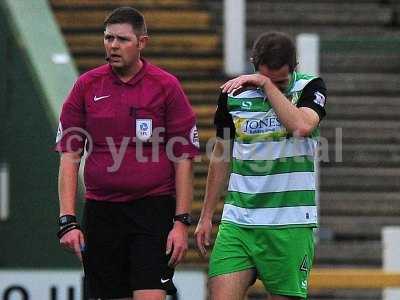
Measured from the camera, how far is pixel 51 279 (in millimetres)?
10500

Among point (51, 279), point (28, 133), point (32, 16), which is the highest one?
point (32, 16)

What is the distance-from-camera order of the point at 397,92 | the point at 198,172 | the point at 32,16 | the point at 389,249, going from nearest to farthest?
the point at 389,249 → the point at 32,16 → the point at 198,172 → the point at 397,92

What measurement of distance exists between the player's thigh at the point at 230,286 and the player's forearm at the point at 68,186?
838mm

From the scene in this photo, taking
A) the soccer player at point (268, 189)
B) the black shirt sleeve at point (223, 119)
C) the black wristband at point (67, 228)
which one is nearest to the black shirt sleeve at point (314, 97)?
the soccer player at point (268, 189)

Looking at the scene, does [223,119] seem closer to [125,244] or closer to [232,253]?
[232,253]

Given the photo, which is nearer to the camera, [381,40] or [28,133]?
[28,133]

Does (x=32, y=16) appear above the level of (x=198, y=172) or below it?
above

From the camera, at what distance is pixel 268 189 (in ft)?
27.0

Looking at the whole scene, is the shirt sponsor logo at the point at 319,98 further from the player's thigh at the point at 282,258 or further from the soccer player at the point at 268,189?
the player's thigh at the point at 282,258

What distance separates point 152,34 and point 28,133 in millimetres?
3804

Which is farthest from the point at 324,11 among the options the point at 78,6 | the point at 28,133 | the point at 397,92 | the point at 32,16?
the point at 28,133

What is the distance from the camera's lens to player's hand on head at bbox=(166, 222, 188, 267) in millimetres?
8070

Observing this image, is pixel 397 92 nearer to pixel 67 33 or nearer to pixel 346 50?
pixel 346 50

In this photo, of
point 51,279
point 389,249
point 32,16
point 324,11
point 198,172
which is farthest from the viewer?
point 324,11
